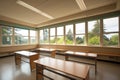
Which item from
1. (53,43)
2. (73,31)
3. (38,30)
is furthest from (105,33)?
(38,30)

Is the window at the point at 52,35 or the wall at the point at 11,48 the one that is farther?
the window at the point at 52,35

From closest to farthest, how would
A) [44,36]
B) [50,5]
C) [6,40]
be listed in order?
[50,5], [6,40], [44,36]

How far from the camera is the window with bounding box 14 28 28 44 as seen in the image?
595 cm

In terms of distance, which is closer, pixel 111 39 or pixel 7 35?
pixel 111 39

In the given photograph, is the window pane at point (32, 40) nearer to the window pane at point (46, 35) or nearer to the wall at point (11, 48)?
the wall at point (11, 48)

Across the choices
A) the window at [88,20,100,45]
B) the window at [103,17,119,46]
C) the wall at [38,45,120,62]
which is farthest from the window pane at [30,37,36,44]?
the window at [103,17,119,46]

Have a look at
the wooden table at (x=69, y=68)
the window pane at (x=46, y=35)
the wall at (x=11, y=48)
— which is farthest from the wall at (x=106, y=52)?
the wall at (x=11, y=48)

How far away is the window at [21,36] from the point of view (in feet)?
19.5

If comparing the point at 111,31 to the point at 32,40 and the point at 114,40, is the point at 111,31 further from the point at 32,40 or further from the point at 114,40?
the point at 32,40

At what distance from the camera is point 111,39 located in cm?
402

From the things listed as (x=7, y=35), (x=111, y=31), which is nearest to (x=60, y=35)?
(x=111, y=31)

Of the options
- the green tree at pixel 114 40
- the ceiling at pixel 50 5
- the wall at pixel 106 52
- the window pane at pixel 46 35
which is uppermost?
the ceiling at pixel 50 5

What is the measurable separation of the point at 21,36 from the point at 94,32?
19.0 feet

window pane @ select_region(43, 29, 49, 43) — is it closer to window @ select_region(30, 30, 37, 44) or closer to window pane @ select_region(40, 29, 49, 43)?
window pane @ select_region(40, 29, 49, 43)
